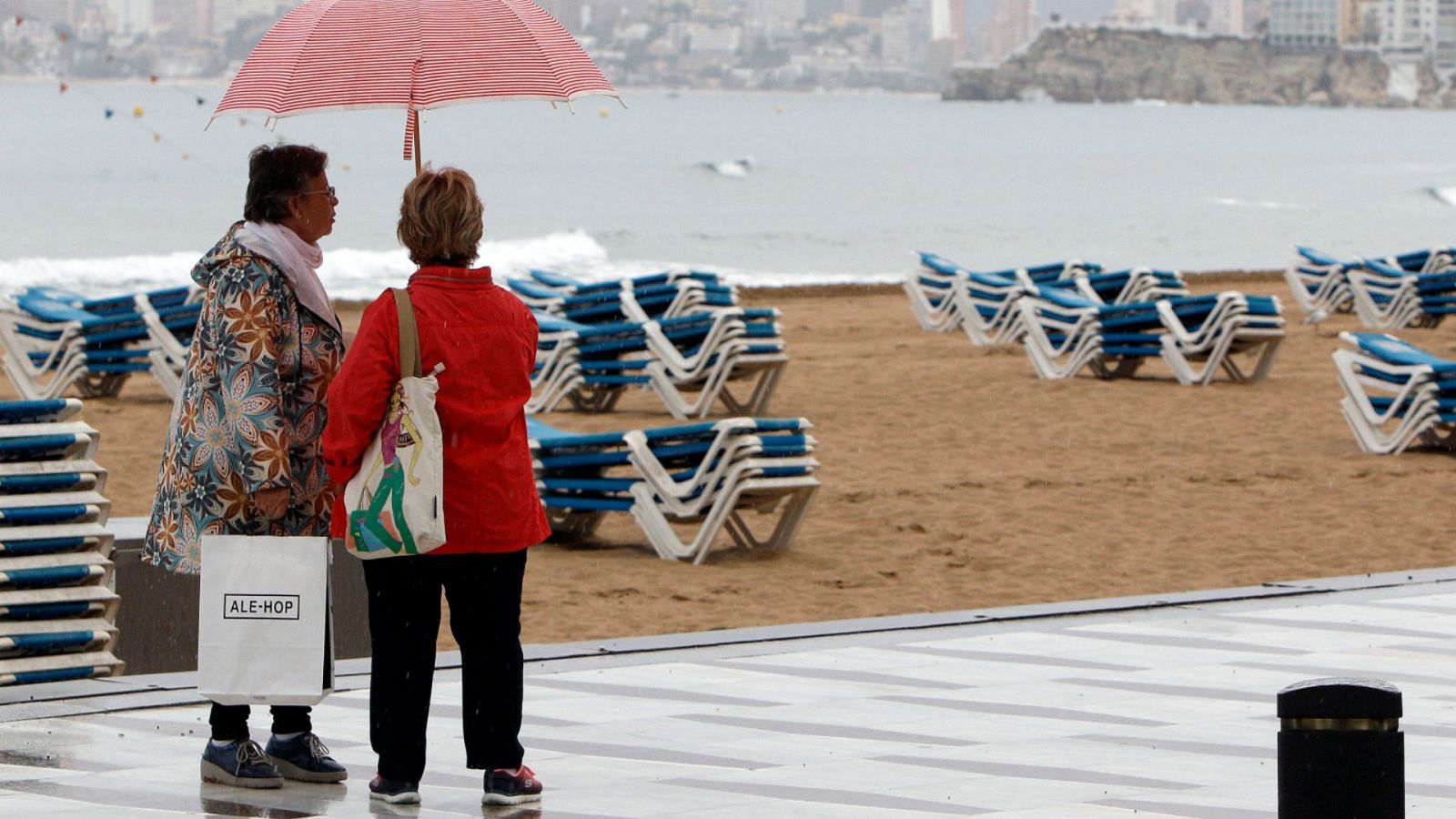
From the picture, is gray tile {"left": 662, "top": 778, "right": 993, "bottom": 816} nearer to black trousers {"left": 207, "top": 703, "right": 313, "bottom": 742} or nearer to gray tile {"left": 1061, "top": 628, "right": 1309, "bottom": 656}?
black trousers {"left": 207, "top": 703, "right": 313, "bottom": 742}

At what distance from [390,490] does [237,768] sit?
90 cm

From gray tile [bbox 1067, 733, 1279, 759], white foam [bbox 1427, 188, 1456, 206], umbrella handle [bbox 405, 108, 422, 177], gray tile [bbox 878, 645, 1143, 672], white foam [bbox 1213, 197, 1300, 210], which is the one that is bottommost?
white foam [bbox 1427, 188, 1456, 206]

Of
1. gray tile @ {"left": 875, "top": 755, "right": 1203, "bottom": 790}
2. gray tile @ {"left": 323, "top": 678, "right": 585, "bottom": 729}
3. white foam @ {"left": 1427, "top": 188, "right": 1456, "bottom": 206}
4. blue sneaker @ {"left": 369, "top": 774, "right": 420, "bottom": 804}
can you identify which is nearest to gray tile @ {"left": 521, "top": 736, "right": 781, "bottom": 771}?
gray tile @ {"left": 323, "top": 678, "right": 585, "bottom": 729}

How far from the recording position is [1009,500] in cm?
1278

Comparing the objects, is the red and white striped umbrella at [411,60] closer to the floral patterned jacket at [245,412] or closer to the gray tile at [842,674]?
the floral patterned jacket at [245,412]

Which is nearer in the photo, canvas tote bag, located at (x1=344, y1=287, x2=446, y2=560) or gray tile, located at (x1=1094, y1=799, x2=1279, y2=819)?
canvas tote bag, located at (x1=344, y1=287, x2=446, y2=560)

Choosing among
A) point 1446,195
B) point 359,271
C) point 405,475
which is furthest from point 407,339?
point 1446,195

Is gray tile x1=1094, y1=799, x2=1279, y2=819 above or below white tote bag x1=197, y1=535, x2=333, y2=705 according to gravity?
below

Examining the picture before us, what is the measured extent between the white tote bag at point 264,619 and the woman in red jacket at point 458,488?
0.12m

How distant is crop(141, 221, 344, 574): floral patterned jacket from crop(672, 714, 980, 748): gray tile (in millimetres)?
1405

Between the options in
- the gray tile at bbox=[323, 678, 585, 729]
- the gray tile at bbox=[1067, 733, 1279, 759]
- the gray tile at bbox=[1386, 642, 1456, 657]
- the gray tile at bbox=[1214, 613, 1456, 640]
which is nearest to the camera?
the gray tile at bbox=[1067, 733, 1279, 759]

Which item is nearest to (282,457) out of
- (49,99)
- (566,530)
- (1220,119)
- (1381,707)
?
(1381,707)

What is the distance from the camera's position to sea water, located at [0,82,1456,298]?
55.2 metres

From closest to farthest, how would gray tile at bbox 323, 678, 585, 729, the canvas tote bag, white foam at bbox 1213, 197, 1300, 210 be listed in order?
1. the canvas tote bag
2. gray tile at bbox 323, 678, 585, 729
3. white foam at bbox 1213, 197, 1300, 210
